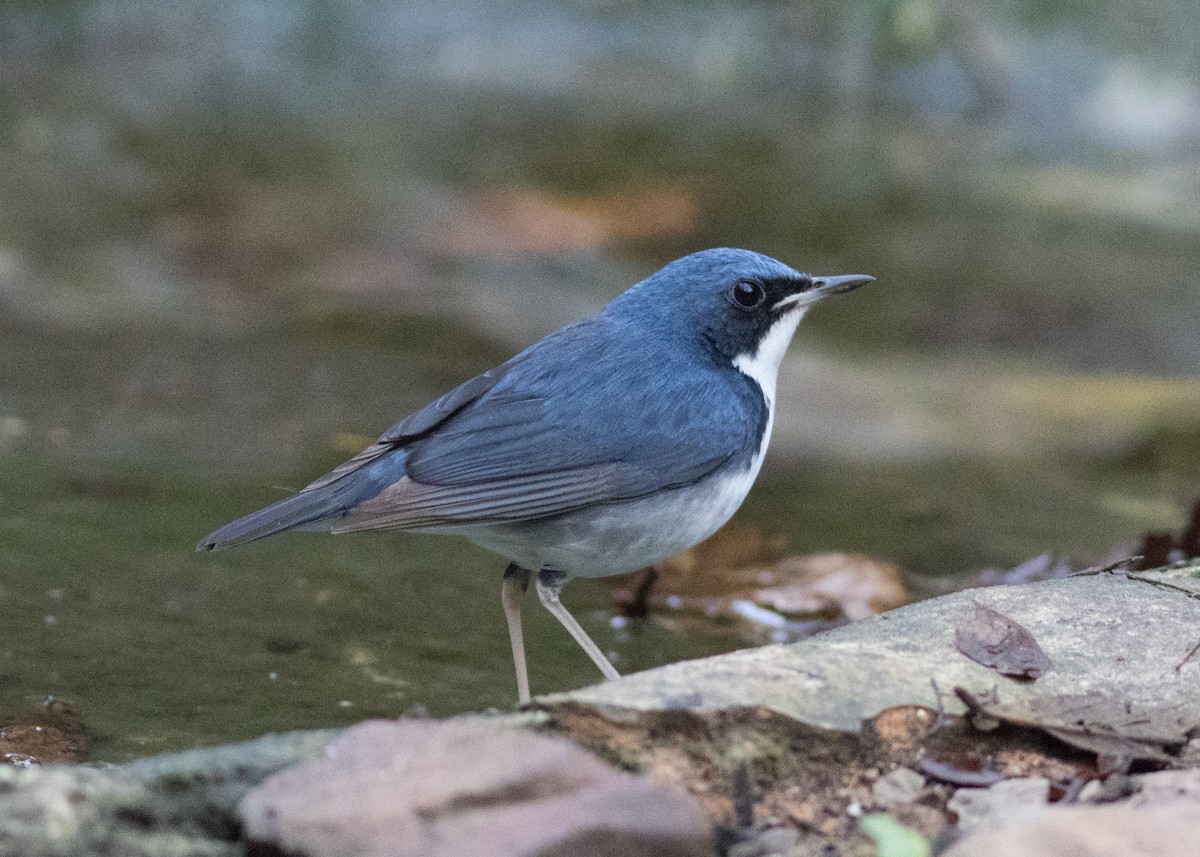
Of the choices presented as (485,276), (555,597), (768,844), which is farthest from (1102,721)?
(485,276)

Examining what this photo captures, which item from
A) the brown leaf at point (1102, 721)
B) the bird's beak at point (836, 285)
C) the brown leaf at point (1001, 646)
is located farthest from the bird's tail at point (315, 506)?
the brown leaf at point (1102, 721)

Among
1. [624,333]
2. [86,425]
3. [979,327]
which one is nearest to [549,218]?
[979,327]

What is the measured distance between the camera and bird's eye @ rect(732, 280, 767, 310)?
403 cm

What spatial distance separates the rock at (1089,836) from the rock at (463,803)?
0.46 m

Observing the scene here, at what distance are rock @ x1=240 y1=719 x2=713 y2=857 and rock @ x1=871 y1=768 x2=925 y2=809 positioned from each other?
40 cm

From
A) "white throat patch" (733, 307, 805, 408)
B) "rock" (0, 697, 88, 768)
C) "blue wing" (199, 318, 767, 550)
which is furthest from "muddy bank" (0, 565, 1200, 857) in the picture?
"white throat patch" (733, 307, 805, 408)

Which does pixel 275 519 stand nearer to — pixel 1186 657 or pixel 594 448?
pixel 594 448

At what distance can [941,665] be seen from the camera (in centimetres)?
294

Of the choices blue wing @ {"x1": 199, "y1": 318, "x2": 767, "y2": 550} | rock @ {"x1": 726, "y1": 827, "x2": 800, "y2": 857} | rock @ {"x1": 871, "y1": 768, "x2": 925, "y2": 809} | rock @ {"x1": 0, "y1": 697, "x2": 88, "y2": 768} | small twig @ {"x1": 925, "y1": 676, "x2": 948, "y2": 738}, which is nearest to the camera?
rock @ {"x1": 726, "y1": 827, "x2": 800, "y2": 857}

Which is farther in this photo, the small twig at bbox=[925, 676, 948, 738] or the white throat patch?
the white throat patch

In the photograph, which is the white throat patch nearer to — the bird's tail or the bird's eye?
the bird's eye

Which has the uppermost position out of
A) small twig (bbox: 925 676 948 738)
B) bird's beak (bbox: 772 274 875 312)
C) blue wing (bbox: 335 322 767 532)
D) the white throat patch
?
bird's beak (bbox: 772 274 875 312)

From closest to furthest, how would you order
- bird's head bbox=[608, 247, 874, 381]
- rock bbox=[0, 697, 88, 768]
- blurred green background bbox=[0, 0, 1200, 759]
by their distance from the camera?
rock bbox=[0, 697, 88, 768] → bird's head bbox=[608, 247, 874, 381] → blurred green background bbox=[0, 0, 1200, 759]

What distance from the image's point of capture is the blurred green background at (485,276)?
451 cm
